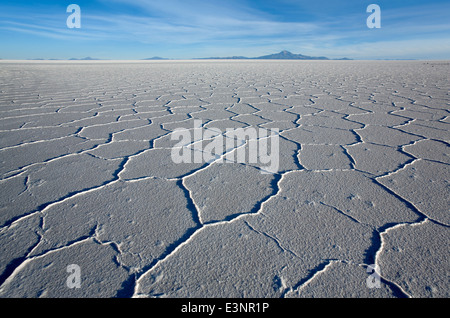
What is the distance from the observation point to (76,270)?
96 cm

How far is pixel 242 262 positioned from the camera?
1003 millimetres

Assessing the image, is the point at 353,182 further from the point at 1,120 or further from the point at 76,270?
the point at 1,120

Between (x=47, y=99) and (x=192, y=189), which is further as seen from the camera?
(x=47, y=99)

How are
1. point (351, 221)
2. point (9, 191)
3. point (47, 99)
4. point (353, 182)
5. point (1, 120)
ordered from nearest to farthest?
point (351, 221) → point (9, 191) → point (353, 182) → point (1, 120) → point (47, 99)

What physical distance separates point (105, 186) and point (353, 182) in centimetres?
141

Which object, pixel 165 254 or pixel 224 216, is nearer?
pixel 165 254
